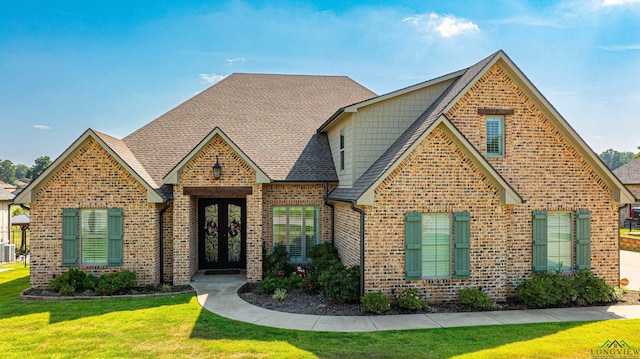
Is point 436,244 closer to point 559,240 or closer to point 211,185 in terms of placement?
point 559,240

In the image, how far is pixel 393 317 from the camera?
9.55m

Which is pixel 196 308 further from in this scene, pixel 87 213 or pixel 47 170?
pixel 47 170

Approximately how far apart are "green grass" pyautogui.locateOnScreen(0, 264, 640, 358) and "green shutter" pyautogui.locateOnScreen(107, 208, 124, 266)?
2.30m

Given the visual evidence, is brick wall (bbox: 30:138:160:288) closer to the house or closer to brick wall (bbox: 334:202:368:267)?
the house

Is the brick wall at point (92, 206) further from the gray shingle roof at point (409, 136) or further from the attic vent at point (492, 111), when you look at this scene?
the attic vent at point (492, 111)

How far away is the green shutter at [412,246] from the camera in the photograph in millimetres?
10508

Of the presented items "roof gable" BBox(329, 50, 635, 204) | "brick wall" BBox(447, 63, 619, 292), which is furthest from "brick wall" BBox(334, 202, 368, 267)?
"brick wall" BBox(447, 63, 619, 292)

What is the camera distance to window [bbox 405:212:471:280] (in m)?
10.5

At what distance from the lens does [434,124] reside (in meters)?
10.3

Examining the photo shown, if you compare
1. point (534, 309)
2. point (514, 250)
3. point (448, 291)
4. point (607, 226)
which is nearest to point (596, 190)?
point (607, 226)

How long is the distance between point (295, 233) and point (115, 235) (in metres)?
6.10

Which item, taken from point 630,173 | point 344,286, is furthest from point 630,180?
point 344,286

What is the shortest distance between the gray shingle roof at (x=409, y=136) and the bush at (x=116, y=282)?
22.8 ft

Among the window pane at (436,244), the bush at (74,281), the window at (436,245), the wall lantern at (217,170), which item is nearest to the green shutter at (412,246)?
the window at (436,245)
